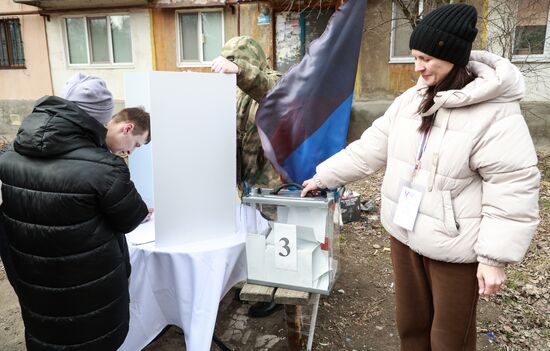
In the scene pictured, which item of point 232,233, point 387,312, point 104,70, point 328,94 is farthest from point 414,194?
point 104,70

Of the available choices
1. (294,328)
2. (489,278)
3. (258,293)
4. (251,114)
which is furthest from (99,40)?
(489,278)

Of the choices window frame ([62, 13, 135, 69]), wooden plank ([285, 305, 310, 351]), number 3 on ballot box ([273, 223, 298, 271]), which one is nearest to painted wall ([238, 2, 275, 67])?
window frame ([62, 13, 135, 69])

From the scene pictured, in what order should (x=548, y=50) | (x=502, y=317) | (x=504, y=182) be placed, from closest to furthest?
1. (x=504, y=182)
2. (x=502, y=317)
3. (x=548, y=50)

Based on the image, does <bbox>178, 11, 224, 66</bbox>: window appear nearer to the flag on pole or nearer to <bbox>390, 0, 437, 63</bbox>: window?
<bbox>390, 0, 437, 63</bbox>: window

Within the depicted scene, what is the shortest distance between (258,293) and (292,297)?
163mm

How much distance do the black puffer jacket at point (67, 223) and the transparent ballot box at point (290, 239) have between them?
0.51 m

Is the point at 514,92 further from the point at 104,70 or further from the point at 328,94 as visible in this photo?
the point at 104,70

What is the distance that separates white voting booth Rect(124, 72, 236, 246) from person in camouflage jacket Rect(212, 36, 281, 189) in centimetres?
25

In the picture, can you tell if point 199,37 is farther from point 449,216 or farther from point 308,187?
point 449,216

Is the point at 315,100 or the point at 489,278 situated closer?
the point at 489,278

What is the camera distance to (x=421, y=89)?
1.60 meters

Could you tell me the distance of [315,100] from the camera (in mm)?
1817

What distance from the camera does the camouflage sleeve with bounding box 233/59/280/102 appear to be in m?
1.90

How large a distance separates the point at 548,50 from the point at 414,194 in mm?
7519
